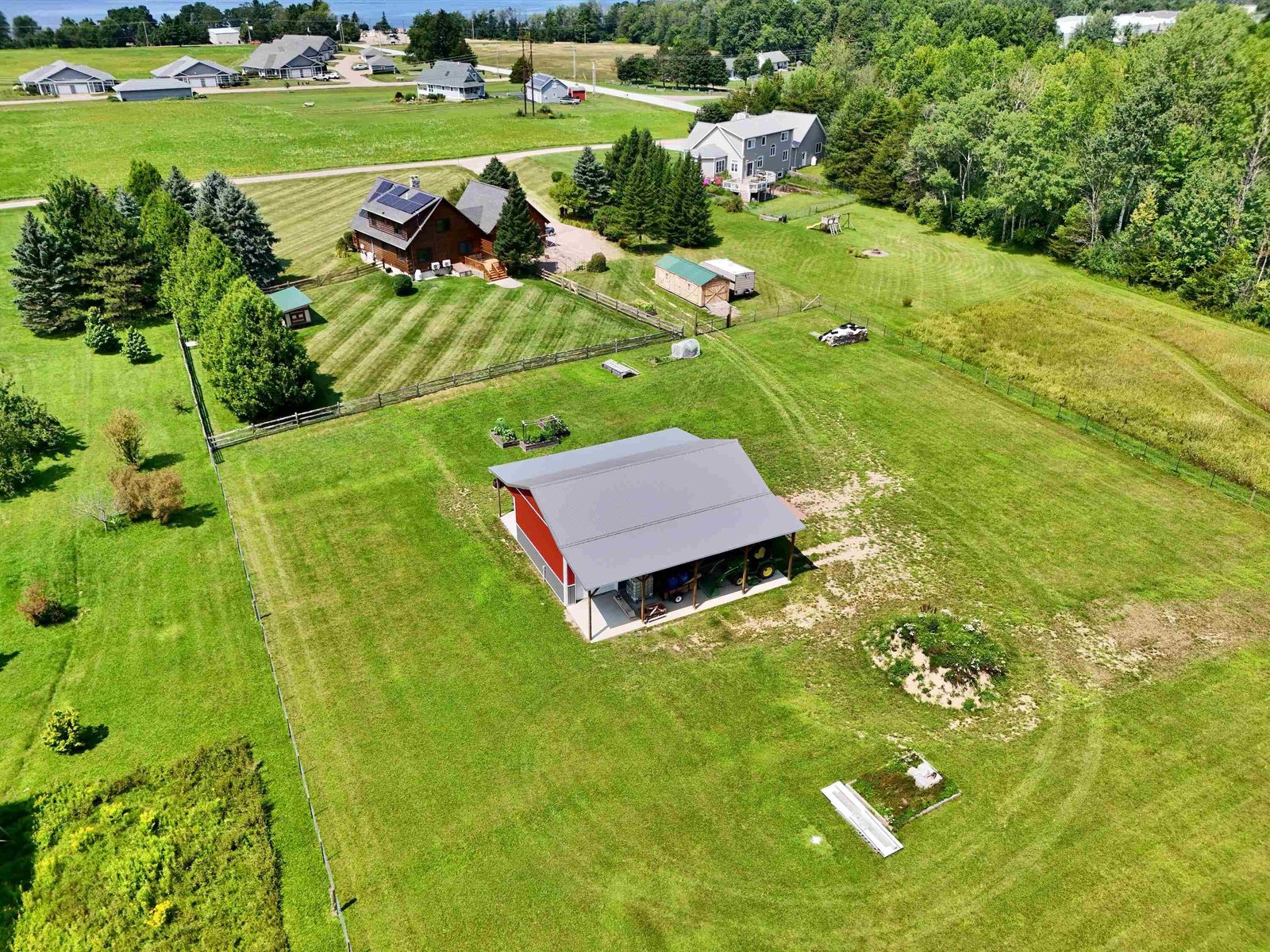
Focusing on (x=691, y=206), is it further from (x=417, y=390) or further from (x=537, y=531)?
(x=537, y=531)

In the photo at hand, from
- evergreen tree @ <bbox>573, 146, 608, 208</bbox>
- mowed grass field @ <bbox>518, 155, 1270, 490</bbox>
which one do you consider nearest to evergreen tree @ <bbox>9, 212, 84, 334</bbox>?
mowed grass field @ <bbox>518, 155, 1270, 490</bbox>

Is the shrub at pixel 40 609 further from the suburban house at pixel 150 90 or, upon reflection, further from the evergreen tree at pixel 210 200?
the suburban house at pixel 150 90

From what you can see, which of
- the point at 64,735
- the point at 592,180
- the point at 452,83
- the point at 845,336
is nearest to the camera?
the point at 64,735

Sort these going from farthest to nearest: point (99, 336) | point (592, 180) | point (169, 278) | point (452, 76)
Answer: point (452, 76), point (592, 180), point (169, 278), point (99, 336)

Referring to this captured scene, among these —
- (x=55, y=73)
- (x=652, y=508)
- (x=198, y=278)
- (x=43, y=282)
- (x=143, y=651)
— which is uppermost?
(x=55, y=73)

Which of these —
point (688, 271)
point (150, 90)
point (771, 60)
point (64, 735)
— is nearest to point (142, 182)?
point (688, 271)

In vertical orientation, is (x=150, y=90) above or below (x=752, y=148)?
above

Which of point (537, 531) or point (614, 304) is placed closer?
point (537, 531)
